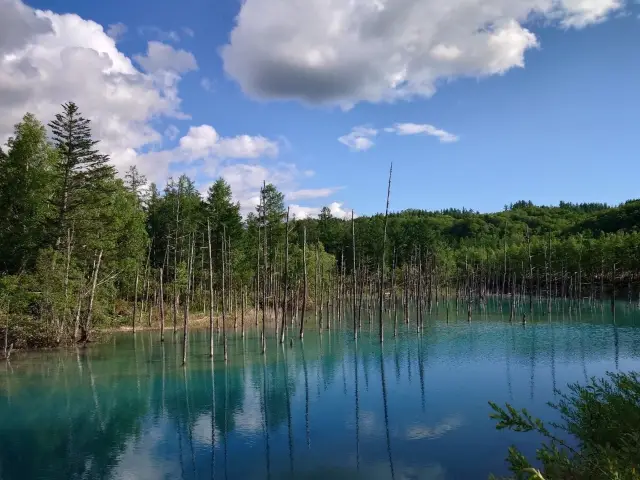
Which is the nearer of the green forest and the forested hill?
the green forest

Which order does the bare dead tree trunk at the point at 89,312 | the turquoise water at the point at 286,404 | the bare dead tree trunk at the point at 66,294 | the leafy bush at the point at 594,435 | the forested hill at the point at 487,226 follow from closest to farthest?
1. the leafy bush at the point at 594,435
2. the turquoise water at the point at 286,404
3. the bare dead tree trunk at the point at 66,294
4. the bare dead tree trunk at the point at 89,312
5. the forested hill at the point at 487,226

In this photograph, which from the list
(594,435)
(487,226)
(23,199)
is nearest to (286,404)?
(594,435)

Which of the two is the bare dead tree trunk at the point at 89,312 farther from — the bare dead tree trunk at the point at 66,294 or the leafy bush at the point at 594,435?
the leafy bush at the point at 594,435

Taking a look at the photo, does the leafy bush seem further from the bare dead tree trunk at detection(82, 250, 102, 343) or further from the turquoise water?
the bare dead tree trunk at detection(82, 250, 102, 343)

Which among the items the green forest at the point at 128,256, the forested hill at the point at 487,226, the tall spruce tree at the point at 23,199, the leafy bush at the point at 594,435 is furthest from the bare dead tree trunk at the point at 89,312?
the forested hill at the point at 487,226

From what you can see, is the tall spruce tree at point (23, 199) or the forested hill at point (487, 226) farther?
the forested hill at point (487, 226)

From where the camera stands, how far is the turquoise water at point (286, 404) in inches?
507

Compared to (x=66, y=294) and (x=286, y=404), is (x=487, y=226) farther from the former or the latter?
(x=286, y=404)

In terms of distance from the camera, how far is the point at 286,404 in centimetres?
1911

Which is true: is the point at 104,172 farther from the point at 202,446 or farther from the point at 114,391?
the point at 202,446

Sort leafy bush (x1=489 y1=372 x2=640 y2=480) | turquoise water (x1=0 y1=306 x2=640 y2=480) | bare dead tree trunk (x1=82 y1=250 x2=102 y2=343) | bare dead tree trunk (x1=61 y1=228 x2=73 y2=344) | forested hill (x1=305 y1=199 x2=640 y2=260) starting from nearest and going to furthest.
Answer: leafy bush (x1=489 y1=372 x2=640 y2=480) → turquoise water (x1=0 y1=306 x2=640 y2=480) → bare dead tree trunk (x1=61 y1=228 x2=73 y2=344) → bare dead tree trunk (x1=82 y1=250 x2=102 y2=343) → forested hill (x1=305 y1=199 x2=640 y2=260)

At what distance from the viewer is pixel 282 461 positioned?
13.0 m

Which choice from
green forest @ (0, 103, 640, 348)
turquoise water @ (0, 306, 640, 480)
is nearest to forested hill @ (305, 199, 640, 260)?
green forest @ (0, 103, 640, 348)

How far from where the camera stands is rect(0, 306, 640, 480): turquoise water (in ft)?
42.2
